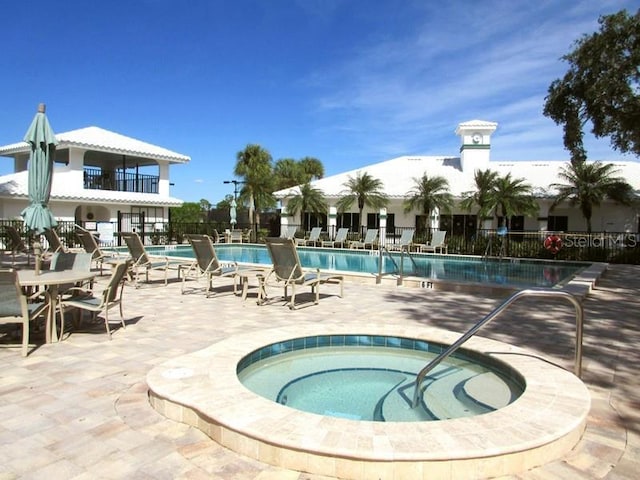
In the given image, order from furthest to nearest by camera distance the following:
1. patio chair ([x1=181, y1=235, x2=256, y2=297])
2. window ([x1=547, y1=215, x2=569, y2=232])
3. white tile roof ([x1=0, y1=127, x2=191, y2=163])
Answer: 1. window ([x1=547, y1=215, x2=569, y2=232])
2. white tile roof ([x1=0, y1=127, x2=191, y2=163])
3. patio chair ([x1=181, y1=235, x2=256, y2=297])

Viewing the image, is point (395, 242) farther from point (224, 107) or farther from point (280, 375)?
point (280, 375)

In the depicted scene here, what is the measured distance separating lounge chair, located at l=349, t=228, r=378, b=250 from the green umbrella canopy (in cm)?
1610

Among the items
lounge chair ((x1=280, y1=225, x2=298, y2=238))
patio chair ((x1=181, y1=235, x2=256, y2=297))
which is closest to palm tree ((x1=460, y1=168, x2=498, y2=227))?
lounge chair ((x1=280, y1=225, x2=298, y2=238))

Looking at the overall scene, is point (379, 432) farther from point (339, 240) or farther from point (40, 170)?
point (339, 240)

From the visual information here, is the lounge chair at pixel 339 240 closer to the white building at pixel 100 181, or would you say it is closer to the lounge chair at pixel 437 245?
the lounge chair at pixel 437 245

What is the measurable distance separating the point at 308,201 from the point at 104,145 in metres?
12.0

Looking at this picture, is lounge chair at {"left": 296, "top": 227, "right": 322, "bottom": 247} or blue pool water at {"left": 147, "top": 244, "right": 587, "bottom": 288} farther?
lounge chair at {"left": 296, "top": 227, "right": 322, "bottom": 247}

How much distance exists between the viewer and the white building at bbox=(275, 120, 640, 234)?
956 inches

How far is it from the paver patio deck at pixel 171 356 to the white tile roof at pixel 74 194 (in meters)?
18.5

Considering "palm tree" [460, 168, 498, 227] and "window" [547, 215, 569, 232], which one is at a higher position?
"palm tree" [460, 168, 498, 227]

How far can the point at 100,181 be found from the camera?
1120 inches

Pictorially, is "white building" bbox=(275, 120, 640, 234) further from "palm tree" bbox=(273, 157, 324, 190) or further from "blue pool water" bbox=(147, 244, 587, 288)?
"palm tree" bbox=(273, 157, 324, 190)

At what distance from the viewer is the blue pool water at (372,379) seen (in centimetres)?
371

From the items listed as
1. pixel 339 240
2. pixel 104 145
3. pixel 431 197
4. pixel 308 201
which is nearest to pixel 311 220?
pixel 308 201
